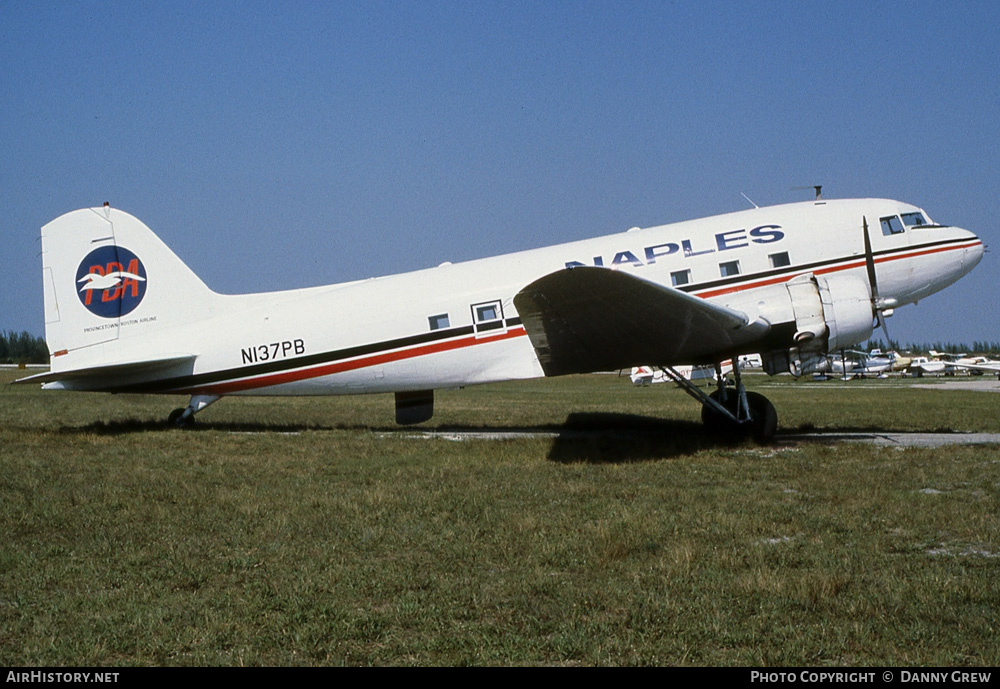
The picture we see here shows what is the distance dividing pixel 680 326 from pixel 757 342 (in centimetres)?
160

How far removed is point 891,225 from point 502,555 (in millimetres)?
9811

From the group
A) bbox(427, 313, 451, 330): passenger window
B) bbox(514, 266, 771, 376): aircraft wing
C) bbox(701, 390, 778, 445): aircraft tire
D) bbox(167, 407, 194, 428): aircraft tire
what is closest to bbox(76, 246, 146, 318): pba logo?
bbox(167, 407, 194, 428): aircraft tire

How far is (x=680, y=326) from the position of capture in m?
10.2

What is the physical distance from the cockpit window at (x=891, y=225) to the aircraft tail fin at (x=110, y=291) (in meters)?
11.5

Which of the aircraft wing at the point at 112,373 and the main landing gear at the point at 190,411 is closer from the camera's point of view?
the aircraft wing at the point at 112,373

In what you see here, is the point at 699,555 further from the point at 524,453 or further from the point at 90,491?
the point at 90,491

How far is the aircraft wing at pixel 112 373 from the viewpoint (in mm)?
12344

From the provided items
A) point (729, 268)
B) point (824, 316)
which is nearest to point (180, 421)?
point (729, 268)

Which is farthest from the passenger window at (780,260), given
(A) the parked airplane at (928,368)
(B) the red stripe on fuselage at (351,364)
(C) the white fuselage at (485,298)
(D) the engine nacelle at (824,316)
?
(A) the parked airplane at (928,368)

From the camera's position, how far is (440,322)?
12391 mm

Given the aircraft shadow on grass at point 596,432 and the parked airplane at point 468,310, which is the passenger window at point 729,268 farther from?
the aircraft shadow on grass at point 596,432

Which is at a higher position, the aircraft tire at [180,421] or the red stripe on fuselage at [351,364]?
the red stripe on fuselage at [351,364]

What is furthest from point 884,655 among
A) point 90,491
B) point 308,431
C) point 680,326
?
point 308,431

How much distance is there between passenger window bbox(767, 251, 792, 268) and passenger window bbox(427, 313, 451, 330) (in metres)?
5.23
